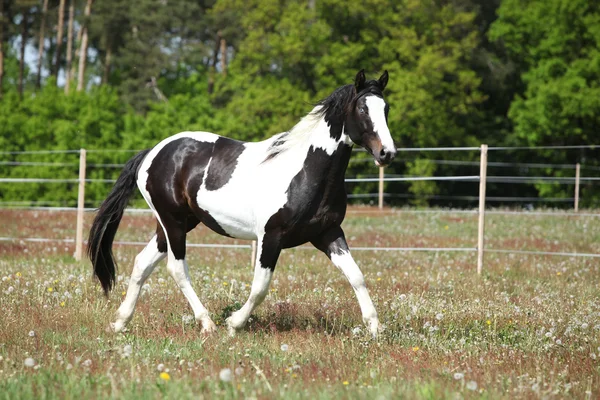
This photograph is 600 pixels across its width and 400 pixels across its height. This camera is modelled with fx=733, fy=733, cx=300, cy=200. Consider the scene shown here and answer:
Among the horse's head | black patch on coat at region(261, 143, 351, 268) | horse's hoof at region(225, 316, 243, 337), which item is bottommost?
horse's hoof at region(225, 316, 243, 337)

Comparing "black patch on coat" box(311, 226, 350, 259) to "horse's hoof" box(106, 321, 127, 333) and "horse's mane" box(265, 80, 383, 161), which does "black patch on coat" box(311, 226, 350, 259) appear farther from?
"horse's hoof" box(106, 321, 127, 333)

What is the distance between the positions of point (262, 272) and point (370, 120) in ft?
5.45

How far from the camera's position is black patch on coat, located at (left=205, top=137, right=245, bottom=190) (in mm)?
7027

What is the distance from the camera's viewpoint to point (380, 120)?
6.14 m

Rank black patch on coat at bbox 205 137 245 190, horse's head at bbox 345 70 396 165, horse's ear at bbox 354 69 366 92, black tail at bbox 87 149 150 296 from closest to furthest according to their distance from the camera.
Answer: horse's head at bbox 345 70 396 165 < horse's ear at bbox 354 69 366 92 < black patch on coat at bbox 205 137 245 190 < black tail at bbox 87 149 150 296

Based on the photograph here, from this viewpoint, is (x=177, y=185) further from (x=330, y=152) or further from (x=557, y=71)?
(x=557, y=71)

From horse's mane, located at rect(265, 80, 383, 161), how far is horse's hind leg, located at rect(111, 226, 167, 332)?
5.27 ft

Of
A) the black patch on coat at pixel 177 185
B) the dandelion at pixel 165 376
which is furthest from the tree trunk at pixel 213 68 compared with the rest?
the dandelion at pixel 165 376

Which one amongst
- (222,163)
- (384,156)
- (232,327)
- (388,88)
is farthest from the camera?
(388,88)

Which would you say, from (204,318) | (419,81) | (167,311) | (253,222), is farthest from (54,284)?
(419,81)

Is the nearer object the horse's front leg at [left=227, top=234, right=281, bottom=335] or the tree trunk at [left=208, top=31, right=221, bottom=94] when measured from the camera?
the horse's front leg at [left=227, top=234, right=281, bottom=335]

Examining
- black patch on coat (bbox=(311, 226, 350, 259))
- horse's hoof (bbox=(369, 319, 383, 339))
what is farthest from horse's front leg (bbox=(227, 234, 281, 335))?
horse's hoof (bbox=(369, 319, 383, 339))

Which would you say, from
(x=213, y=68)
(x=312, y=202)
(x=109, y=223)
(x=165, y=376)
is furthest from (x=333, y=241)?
(x=213, y=68)

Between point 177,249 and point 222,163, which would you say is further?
point 177,249
